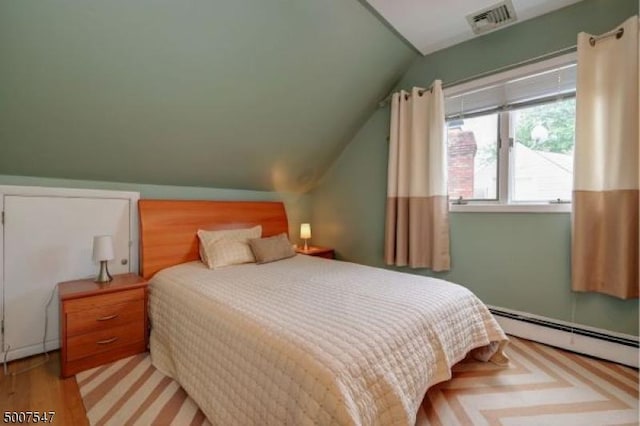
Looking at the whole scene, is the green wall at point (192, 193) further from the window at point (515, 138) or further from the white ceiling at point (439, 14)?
the white ceiling at point (439, 14)

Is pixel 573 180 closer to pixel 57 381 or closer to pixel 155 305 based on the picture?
pixel 155 305

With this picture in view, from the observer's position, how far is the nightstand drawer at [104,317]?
1.86 m

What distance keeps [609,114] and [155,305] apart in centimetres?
335

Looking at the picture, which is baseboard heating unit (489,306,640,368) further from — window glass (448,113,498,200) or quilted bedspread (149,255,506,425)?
window glass (448,113,498,200)

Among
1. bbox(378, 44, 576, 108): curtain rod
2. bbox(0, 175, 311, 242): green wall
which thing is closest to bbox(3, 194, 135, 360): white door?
bbox(0, 175, 311, 242): green wall

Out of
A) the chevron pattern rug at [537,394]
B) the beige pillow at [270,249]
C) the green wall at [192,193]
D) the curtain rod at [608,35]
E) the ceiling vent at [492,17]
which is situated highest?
the ceiling vent at [492,17]

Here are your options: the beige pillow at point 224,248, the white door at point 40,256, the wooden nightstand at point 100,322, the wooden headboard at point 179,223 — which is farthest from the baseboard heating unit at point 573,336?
the white door at point 40,256

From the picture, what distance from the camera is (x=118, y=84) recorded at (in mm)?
1853

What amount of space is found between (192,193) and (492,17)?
117 inches

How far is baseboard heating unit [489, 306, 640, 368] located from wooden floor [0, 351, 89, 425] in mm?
2896

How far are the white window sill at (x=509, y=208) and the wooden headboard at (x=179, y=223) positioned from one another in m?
2.01

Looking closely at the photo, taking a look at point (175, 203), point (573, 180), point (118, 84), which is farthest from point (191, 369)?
point (573, 180)

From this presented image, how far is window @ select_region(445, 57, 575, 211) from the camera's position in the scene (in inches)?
88.5

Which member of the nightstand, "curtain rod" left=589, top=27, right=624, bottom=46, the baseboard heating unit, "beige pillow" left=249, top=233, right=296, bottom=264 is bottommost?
the baseboard heating unit
